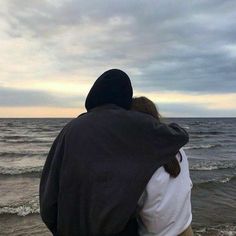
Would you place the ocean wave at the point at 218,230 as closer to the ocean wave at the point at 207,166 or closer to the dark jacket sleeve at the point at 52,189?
the dark jacket sleeve at the point at 52,189

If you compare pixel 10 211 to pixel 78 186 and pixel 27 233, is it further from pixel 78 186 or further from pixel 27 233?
pixel 78 186

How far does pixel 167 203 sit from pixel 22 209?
822 cm

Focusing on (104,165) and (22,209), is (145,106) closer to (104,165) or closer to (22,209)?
(104,165)

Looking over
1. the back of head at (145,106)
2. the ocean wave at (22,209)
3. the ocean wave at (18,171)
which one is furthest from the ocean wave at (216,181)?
the back of head at (145,106)

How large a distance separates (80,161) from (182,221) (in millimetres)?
651

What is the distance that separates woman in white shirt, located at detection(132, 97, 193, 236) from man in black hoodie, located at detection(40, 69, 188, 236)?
0.05m

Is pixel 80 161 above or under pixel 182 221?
above

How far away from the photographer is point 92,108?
2316mm

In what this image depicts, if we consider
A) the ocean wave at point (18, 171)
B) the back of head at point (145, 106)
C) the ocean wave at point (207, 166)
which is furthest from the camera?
the ocean wave at point (207, 166)

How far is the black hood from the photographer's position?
228 cm

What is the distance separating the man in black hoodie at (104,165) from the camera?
2.11m

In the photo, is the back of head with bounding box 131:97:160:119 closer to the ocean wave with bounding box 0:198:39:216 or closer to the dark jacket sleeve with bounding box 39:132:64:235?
the dark jacket sleeve with bounding box 39:132:64:235

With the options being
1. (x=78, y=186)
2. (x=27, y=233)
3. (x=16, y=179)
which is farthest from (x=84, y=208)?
(x=16, y=179)

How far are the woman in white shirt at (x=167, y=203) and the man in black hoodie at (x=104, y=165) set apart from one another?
5 cm
